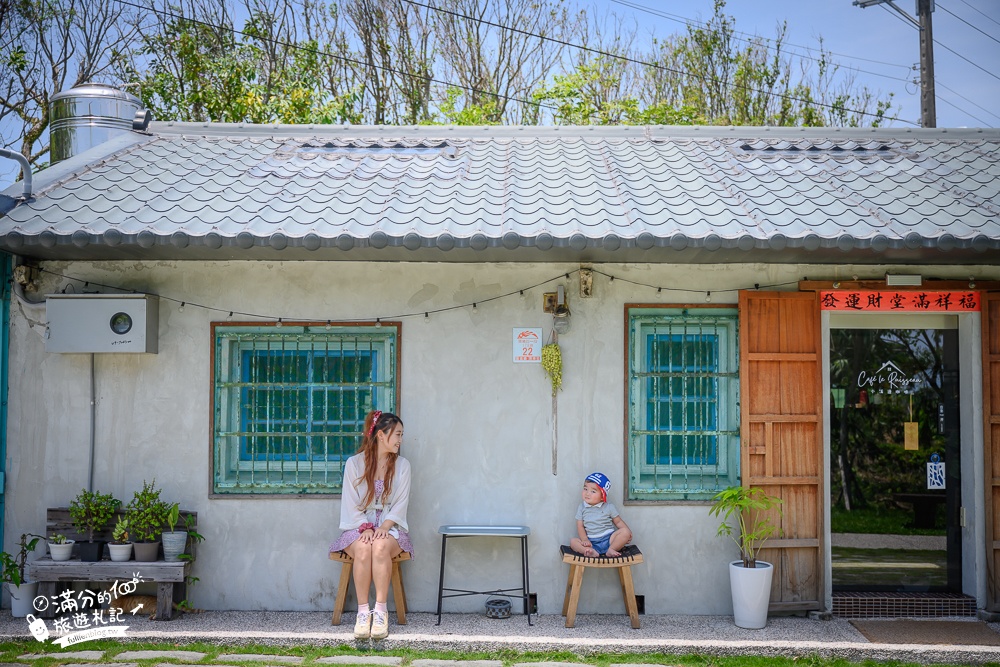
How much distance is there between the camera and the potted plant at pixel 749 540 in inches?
232

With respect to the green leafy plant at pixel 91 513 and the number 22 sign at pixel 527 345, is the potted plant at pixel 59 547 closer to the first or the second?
the green leafy plant at pixel 91 513

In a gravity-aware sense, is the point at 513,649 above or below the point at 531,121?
below

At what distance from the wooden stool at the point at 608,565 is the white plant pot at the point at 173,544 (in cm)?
283

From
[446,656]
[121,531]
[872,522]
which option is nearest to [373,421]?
[446,656]

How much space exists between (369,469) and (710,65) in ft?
53.9

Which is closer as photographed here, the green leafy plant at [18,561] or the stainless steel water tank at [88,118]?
the green leafy plant at [18,561]

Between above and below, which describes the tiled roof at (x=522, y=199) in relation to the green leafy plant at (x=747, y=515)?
above

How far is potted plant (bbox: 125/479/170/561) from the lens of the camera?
19.7 feet

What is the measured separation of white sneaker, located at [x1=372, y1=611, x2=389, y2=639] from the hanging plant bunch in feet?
6.81

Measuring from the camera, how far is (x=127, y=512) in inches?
242

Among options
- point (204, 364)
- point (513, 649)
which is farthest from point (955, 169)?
point (204, 364)

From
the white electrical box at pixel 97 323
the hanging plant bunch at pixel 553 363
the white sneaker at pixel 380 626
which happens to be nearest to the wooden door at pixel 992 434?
the hanging plant bunch at pixel 553 363

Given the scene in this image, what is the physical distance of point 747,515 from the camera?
6.25 m

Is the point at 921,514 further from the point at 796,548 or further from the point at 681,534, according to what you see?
the point at 681,534
